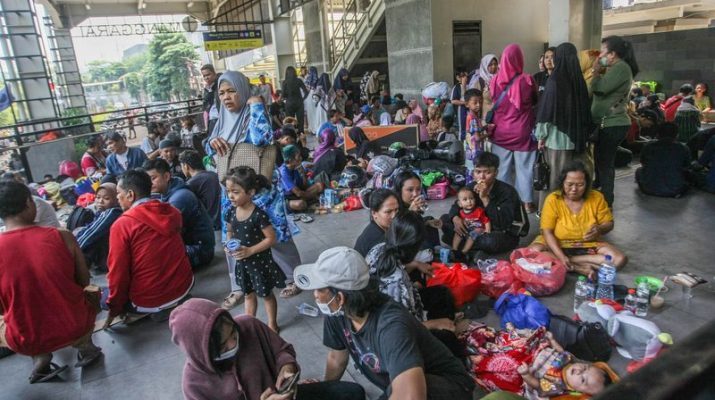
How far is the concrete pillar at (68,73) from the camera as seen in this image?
18.5 m

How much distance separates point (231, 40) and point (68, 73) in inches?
317

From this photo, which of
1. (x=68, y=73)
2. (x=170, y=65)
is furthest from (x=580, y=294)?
(x=170, y=65)

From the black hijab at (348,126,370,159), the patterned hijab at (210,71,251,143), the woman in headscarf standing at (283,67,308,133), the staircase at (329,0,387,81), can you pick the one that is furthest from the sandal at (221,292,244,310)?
the staircase at (329,0,387,81)

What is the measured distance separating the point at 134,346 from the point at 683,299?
4.15 meters

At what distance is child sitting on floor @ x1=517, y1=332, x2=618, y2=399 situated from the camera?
7.86ft

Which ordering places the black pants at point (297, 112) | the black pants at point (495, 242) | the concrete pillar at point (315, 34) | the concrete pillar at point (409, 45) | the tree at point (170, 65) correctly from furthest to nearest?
1. the tree at point (170, 65)
2. the concrete pillar at point (315, 34)
3. the black pants at point (297, 112)
4. the concrete pillar at point (409, 45)
5. the black pants at point (495, 242)

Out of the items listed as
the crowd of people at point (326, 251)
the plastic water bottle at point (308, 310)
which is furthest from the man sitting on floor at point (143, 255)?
the plastic water bottle at point (308, 310)

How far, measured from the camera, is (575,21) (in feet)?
22.3

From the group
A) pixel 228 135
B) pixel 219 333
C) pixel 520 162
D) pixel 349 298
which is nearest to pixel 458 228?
pixel 520 162

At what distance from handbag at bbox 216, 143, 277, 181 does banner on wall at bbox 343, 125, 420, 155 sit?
154 inches

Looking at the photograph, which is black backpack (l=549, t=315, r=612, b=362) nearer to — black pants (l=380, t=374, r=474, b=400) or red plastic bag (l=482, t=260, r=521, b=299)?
red plastic bag (l=482, t=260, r=521, b=299)

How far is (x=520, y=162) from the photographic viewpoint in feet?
17.8

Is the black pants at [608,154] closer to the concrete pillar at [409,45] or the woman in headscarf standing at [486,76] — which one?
the woman in headscarf standing at [486,76]

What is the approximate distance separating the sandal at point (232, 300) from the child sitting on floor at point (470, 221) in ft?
6.50
